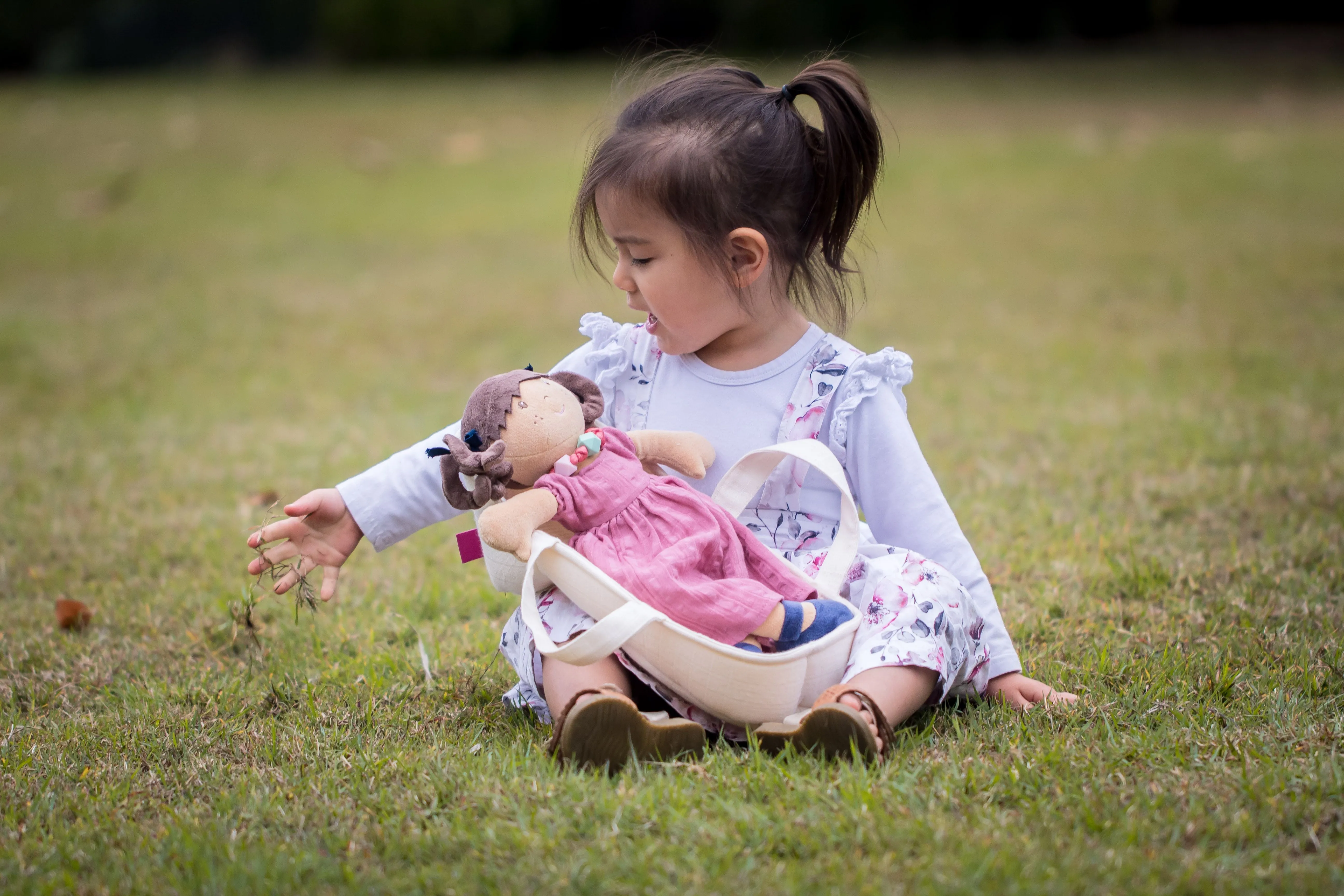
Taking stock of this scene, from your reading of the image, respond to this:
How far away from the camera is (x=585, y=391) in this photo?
207 centimetres

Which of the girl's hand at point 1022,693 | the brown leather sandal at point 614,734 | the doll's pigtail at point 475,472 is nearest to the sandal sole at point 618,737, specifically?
the brown leather sandal at point 614,734

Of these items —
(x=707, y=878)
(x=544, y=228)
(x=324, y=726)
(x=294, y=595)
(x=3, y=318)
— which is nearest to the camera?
(x=707, y=878)

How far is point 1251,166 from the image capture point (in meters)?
9.68

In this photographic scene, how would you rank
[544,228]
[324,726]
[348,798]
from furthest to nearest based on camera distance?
[544,228] < [324,726] < [348,798]

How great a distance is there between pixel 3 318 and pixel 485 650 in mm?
4994

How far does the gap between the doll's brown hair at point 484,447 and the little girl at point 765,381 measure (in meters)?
0.12

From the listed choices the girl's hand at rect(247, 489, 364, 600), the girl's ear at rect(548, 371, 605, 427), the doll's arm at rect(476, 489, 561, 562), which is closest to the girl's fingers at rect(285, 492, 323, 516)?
the girl's hand at rect(247, 489, 364, 600)

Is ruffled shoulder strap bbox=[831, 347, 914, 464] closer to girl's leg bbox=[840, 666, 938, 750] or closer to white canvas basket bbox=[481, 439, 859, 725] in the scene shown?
white canvas basket bbox=[481, 439, 859, 725]

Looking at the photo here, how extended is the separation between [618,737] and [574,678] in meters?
0.15

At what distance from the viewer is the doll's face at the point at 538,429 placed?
6.39 feet

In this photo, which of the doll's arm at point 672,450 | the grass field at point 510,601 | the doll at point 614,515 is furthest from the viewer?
the doll's arm at point 672,450

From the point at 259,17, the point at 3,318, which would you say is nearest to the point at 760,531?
the point at 3,318

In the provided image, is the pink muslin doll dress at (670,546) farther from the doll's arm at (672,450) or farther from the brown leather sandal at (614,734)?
the brown leather sandal at (614,734)

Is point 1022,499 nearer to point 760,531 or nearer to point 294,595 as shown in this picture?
point 760,531
